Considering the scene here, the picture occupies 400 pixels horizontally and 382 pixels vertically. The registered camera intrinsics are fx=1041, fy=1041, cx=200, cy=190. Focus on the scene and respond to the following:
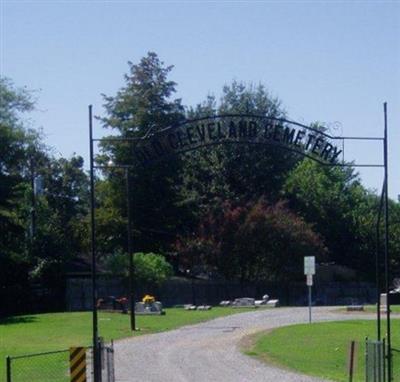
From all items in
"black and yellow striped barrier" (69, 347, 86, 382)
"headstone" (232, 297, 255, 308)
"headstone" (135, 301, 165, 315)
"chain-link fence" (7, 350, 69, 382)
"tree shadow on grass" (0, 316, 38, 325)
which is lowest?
"tree shadow on grass" (0, 316, 38, 325)

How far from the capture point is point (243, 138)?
21.0m

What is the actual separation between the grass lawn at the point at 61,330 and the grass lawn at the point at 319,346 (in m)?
5.60

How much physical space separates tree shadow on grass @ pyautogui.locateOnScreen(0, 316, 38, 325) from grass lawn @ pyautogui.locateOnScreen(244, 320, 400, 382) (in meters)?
14.2

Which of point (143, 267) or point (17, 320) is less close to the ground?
point (143, 267)

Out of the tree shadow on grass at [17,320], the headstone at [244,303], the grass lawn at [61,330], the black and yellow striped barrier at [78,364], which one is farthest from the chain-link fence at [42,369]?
the headstone at [244,303]

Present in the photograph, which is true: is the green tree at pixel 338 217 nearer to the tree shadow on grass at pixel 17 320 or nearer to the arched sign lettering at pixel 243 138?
the tree shadow on grass at pixel 17 320

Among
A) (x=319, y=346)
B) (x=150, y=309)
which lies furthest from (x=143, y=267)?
→ (x=319, y=346)

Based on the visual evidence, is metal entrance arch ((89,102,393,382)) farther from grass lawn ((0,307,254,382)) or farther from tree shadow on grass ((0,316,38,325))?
tree shadow on grass ((0,316,38,325))

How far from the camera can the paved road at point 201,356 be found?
84.8 feet

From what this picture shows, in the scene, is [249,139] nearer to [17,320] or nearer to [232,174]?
[17,320]

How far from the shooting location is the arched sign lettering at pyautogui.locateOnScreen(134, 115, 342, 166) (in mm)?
20844

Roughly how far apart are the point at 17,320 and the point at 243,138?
102 feet

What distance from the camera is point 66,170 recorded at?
3494 inches

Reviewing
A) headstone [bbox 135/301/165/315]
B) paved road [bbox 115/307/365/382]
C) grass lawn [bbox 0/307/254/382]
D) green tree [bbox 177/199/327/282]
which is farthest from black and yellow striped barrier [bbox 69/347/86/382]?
green tree [bbox 177/199/327/282]
